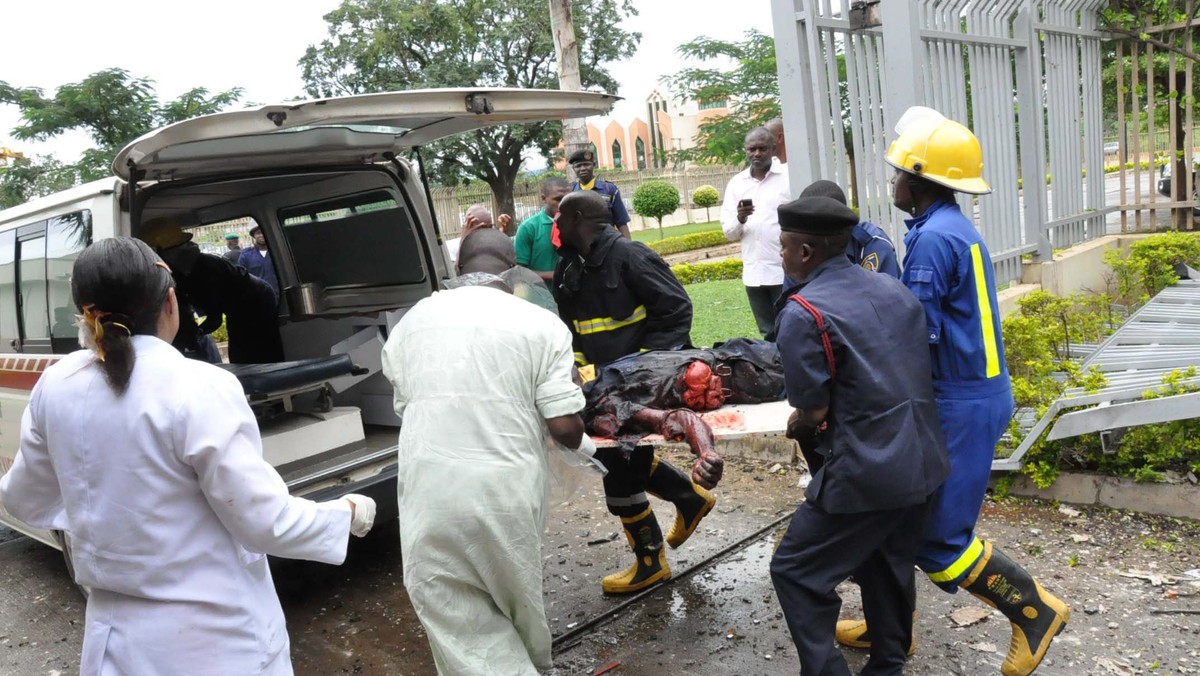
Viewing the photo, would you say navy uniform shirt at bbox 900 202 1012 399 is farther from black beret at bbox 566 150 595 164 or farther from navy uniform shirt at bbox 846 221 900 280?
black beret at bbox 566 150 595 164

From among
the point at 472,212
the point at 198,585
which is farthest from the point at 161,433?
the point at 472,212

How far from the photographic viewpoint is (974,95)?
21.9ft

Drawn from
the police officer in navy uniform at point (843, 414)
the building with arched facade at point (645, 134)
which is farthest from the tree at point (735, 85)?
the building with arched facade at point (645, 134)

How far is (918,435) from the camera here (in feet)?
9.24

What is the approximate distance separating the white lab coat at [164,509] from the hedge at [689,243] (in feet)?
72.1

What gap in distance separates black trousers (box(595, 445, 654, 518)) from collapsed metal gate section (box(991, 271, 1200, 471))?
1.75 m

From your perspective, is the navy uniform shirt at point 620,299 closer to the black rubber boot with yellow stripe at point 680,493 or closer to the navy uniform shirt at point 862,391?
the black rubber boot with yellow stripe at point 680,493

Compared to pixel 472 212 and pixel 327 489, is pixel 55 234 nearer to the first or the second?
pixel 327 489

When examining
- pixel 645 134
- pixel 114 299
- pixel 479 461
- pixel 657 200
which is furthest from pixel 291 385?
pixel 645 134

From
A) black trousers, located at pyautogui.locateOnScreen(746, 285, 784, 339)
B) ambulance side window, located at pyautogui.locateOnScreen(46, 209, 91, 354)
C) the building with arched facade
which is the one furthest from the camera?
the building with arched facade

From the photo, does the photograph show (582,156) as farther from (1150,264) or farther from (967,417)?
(1150,264)

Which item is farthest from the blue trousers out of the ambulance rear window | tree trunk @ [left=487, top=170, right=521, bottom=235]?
tree trunk @ [left=487, top=170, right=521, bottom=235]

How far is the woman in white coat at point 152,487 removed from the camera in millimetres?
2047

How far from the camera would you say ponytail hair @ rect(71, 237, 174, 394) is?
2.06 meters
